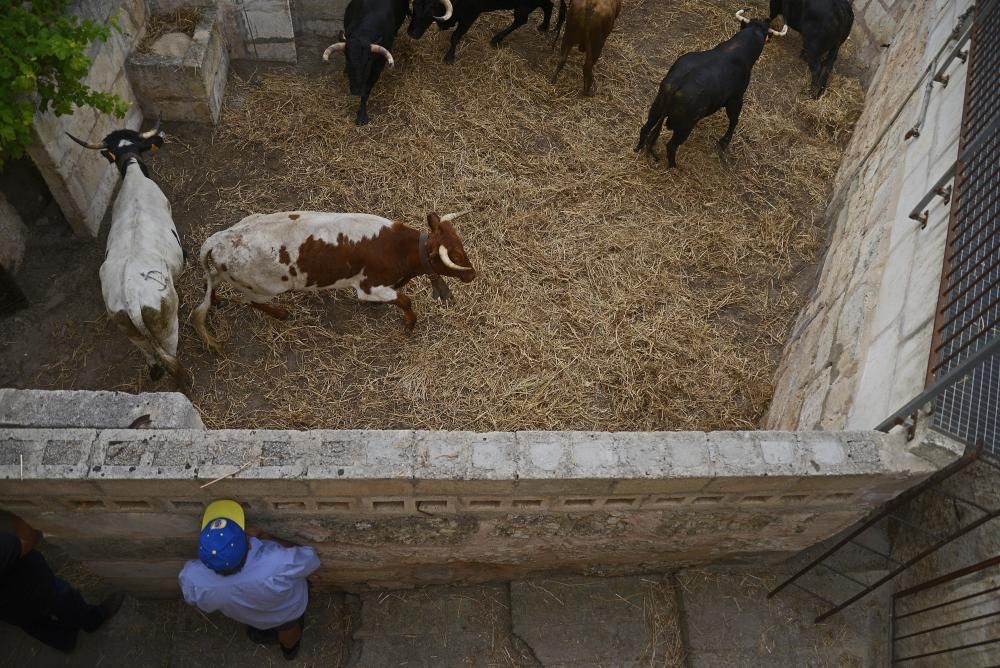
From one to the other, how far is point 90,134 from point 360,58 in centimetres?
→ 233

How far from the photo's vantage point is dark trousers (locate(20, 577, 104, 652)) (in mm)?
3662

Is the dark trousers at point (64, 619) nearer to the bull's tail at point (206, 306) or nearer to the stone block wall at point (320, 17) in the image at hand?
the bull's tail at point (206, 306)

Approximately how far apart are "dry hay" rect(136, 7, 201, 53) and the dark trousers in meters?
4.87

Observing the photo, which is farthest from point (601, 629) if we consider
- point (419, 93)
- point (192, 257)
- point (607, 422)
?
point (419, 93)

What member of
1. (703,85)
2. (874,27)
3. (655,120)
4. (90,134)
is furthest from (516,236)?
(874,27)

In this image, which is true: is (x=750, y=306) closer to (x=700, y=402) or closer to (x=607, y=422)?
(x=700, y=402)

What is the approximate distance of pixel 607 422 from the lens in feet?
15.8

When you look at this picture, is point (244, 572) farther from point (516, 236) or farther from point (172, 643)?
point (516, 236)

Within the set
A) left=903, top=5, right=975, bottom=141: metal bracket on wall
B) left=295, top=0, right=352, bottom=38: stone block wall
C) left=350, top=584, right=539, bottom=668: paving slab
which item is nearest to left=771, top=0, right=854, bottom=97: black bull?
left=903, top=5, right=975, bottom=141: metal bracket on wall

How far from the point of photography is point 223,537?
10.0 feet

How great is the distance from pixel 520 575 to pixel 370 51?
4.73 m

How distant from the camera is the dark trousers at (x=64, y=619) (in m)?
3.66

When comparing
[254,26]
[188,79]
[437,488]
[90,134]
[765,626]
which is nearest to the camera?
[437,488]

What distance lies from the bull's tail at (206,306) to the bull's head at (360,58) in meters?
2.58
